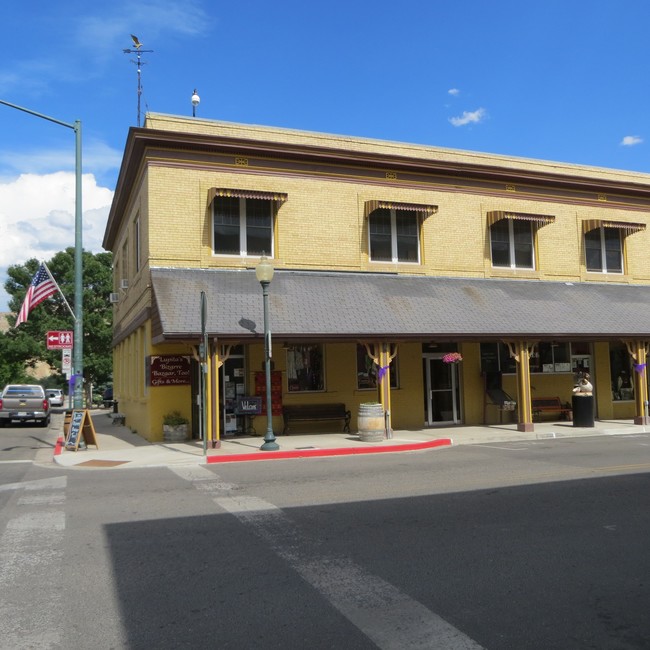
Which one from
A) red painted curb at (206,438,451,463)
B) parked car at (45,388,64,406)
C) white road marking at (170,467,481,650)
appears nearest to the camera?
white road marking at (170,467,481,650)

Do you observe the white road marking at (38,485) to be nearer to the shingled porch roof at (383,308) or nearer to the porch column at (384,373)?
the shingled porch roof at (383,308)

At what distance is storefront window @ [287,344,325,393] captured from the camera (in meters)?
18.7

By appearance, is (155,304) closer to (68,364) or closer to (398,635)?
(68,364)

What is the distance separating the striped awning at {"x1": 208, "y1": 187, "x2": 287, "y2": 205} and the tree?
30114 mm

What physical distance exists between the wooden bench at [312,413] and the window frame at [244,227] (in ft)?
14.2

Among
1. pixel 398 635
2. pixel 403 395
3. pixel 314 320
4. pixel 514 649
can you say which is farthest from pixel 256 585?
pixel 403 395

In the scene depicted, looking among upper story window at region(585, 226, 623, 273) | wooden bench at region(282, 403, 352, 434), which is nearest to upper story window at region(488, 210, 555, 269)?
upper story window at region(585, 226, 623, 273)

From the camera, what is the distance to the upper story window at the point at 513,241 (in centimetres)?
2152

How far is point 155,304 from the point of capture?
16.3 metres

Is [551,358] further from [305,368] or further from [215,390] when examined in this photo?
[215,390]

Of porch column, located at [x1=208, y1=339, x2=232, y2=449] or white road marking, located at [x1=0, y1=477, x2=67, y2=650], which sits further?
porch column, located at [x1=208, y1=339, x2=232, y2=449]

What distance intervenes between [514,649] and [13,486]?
8.99 metres

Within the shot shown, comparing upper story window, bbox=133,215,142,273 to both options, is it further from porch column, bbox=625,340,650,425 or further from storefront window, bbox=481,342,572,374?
porch column, bbox=625,340,650,425

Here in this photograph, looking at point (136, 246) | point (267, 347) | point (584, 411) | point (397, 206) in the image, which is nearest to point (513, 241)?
point (397, 206)
